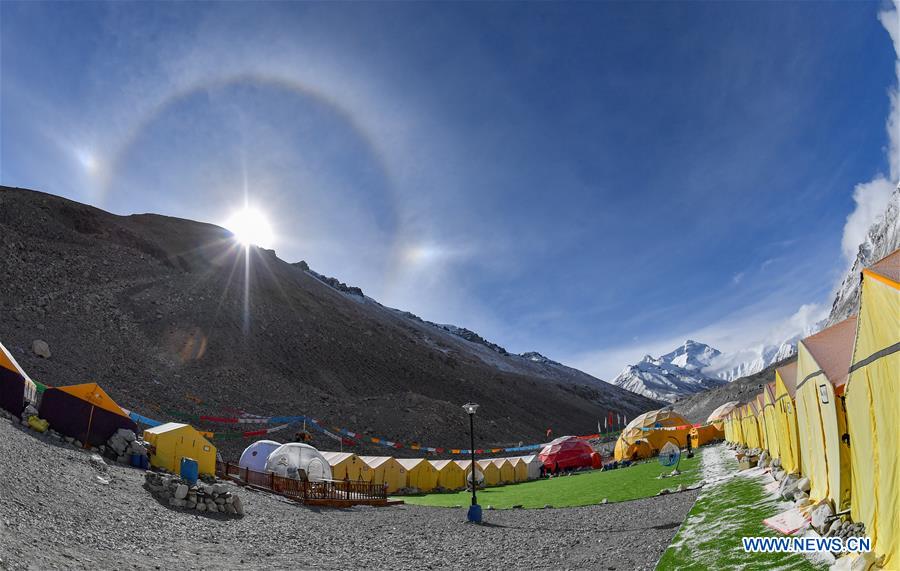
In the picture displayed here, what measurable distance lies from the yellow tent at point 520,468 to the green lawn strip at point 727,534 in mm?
26396

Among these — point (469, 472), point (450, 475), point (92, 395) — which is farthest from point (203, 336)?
point (92, 395)

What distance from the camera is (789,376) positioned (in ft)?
51.5

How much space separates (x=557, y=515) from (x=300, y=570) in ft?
36.2

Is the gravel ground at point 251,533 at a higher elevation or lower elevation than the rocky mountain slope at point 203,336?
lower

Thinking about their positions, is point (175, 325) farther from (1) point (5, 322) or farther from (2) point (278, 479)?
(2) point (278, 479)

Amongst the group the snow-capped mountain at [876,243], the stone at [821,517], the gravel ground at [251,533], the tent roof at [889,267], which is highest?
the snow-capped mountain at [876,243]

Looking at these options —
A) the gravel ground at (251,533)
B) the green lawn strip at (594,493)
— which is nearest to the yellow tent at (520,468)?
the green lawn strip at (594,493)

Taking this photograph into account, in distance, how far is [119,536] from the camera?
420 inches

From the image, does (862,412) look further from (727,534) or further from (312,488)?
(312,488)

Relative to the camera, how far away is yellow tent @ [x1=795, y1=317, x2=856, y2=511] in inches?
357

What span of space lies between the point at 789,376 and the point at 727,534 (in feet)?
25.6

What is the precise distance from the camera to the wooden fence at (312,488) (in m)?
22.9

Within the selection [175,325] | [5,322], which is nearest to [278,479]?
[5,322]

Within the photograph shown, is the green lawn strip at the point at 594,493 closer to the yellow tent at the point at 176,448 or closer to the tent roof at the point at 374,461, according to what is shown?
the tent roof at the point at 374,461
